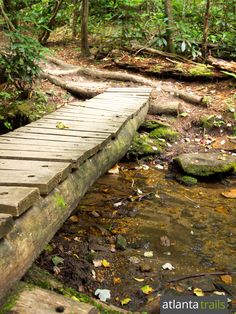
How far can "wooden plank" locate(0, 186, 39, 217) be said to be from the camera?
220cm

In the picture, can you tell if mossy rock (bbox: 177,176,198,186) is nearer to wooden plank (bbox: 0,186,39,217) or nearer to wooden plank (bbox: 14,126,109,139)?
wooden plank (bbox: 14,126,109,139)

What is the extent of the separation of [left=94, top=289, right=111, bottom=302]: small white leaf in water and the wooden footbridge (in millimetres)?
779

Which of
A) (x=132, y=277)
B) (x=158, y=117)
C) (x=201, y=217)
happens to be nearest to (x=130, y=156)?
(x=158, y=117)

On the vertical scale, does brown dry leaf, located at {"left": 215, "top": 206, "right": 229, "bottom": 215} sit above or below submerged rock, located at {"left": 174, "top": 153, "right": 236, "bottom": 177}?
below

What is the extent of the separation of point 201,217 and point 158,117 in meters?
3.91

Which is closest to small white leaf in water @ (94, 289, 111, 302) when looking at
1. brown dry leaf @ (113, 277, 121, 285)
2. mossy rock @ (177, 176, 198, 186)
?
brown dry leaf @ (113, 277, 121, 285)

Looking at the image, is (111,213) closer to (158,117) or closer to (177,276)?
(177,276)

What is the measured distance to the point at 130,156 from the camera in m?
7.04

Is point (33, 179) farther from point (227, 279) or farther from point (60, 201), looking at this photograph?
point (227, 279)

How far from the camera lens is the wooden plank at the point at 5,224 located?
6.55ft

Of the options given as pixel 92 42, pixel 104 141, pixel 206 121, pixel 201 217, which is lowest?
pixel 201 217

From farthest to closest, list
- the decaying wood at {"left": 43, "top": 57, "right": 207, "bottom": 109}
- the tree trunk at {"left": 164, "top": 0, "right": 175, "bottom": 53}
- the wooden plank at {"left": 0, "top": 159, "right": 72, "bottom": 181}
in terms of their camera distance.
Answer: the tree trunk at {"left": 164, "top": 0, "right": 175, "bottom": 53} → the decaying wood at {"left": 43, "top": 57, "right": 207, "bottom": 109} → the wooden plank at {"left": 0, "top": 159, "right": 72, "bottom": 181}

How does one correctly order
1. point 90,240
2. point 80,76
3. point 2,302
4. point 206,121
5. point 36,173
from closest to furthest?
1. point 2,302
2. point 36,173
3. point 90,240
4. point 206,121
5. point 80,76

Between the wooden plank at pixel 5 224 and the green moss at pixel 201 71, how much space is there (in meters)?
8.47
